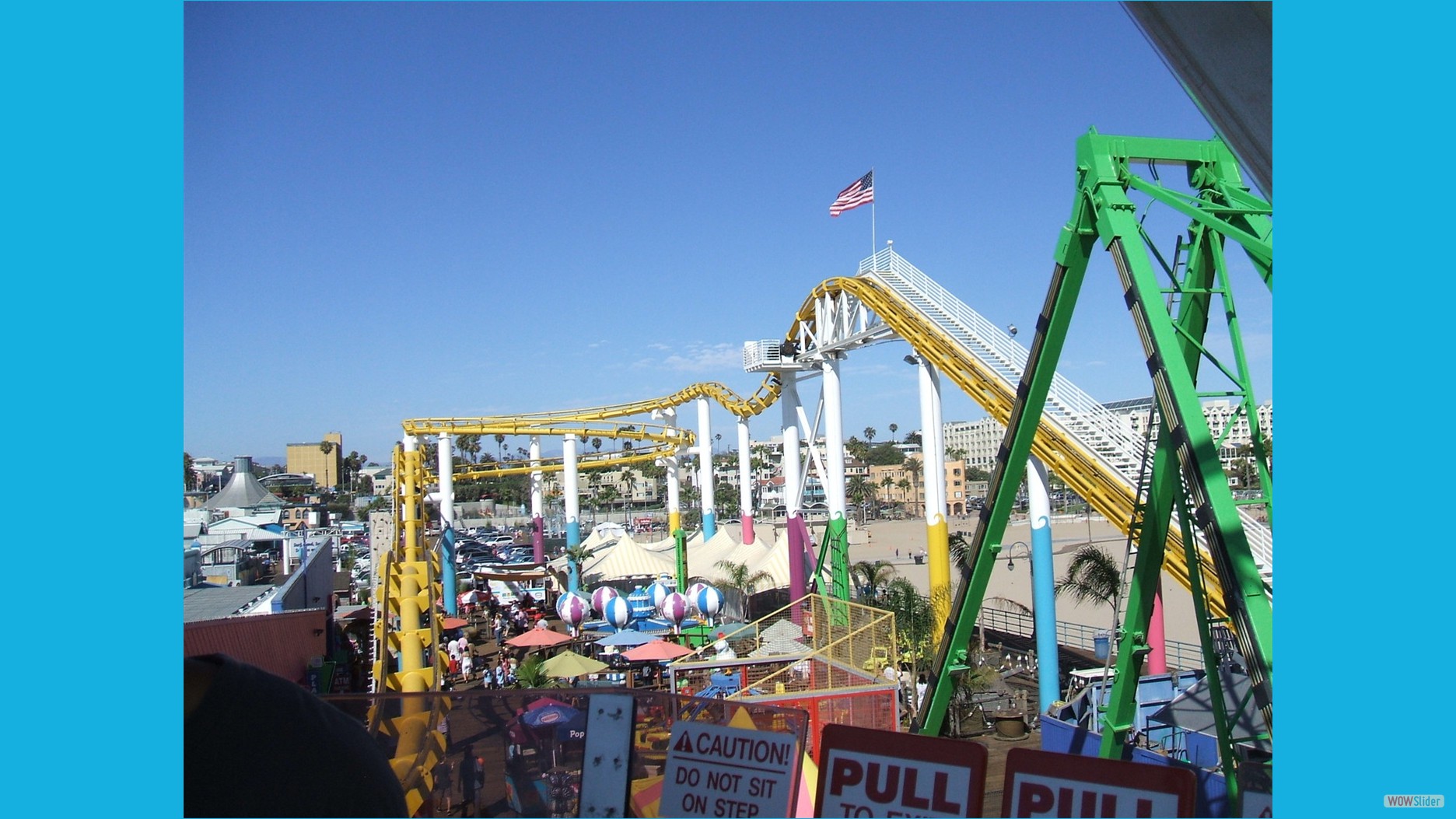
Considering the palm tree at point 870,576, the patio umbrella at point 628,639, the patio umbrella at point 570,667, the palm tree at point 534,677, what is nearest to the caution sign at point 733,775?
the palm tree at point 534,677

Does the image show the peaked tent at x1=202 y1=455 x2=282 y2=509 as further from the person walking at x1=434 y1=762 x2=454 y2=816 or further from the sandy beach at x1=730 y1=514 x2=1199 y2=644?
the person walking at x1=434 y1=762 x2=454 y2=816

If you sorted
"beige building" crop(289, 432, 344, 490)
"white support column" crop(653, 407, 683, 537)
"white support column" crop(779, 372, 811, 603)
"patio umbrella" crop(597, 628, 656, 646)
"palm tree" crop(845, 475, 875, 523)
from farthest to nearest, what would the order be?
"beige building" crop(289, 432, 344, 490), "palm tree" crop(845, 475, 875, 523), "white support column" crop(653, 407, 683, 537), "white support column" crop(779, 372, 811, 603), "patio umbrella" crop(597, 628, 656, 646)

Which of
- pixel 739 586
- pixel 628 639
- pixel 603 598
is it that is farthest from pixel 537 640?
pixel 739 586

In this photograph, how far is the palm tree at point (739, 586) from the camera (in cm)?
2434

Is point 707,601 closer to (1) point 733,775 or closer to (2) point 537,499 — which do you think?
(1) point 733,775

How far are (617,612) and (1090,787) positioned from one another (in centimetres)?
1816

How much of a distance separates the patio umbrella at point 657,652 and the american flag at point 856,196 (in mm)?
10246

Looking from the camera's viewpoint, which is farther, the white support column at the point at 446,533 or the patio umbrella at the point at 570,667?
the white support column at the point at 446,533

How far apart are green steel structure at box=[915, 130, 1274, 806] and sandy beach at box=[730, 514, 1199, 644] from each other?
1.41m

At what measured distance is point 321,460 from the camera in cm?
13125

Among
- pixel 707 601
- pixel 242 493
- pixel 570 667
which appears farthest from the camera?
pixel 242 493

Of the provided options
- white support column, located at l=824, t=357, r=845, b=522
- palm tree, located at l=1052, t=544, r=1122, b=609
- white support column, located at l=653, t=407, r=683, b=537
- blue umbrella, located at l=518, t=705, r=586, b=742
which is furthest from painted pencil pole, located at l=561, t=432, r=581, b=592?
blue umbrella, located at l=518, t=705, r=586, b=742

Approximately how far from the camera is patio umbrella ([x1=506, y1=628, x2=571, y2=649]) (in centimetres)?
1919

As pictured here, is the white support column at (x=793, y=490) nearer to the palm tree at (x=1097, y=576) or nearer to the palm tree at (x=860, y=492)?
the palm tree at (x=1097, y=576)
